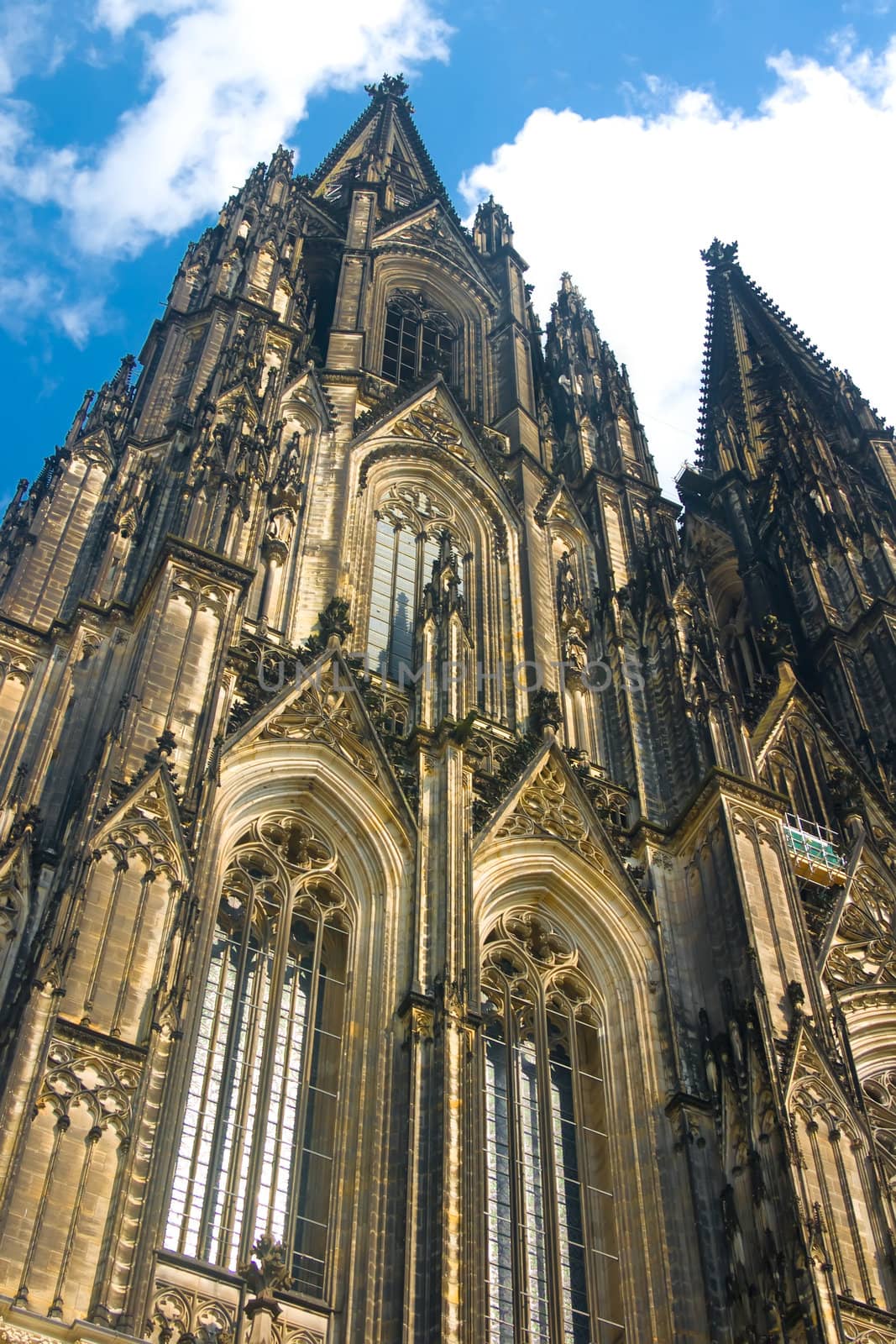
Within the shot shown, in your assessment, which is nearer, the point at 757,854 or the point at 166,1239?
the point at 166,1239

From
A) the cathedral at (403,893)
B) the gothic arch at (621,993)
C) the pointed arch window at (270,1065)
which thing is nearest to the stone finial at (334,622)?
the cathedral at (403,893)

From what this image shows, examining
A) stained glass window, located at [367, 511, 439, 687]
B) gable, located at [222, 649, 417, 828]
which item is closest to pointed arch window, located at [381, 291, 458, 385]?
stained glass window, located at [367, 511, 439, 687]

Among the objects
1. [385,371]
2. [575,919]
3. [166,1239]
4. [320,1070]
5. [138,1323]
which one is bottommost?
[138,1323]

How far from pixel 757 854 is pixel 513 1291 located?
22.6 feet

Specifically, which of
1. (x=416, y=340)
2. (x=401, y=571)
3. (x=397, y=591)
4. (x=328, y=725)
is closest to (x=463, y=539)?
(x=401, y=571)

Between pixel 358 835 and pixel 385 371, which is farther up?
pixel 385 371

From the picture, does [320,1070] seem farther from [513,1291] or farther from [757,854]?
[757,854]

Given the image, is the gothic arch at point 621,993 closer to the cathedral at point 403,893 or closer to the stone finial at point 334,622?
the cathedral at point 403,893

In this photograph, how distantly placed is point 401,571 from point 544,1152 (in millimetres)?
11221

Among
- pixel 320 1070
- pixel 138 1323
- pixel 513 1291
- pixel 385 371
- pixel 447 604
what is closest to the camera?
pixel 138 1323

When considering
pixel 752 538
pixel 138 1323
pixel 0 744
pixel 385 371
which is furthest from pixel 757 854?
pixel 752 538

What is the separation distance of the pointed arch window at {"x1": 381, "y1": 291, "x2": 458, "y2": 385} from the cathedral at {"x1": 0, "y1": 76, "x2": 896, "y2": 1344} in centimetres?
223

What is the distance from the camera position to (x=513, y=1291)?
16281 mm

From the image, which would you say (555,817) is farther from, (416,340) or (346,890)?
(416,340)
